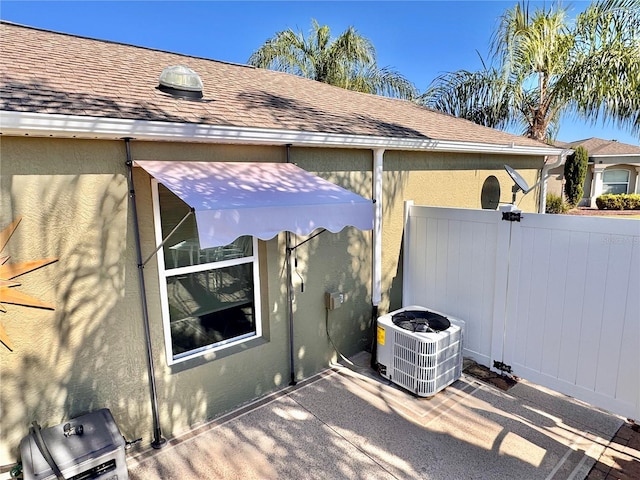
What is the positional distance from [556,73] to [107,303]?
2573 cm

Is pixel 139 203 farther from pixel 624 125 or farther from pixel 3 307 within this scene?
pixel 624 125

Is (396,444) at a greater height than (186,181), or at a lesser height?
lesser

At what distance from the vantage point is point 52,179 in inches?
229

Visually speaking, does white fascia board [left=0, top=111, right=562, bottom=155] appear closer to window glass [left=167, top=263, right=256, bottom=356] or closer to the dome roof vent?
the dome roof vent

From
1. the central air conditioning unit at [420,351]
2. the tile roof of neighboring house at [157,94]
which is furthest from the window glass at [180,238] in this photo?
the central air conditioning unit at [420,351]

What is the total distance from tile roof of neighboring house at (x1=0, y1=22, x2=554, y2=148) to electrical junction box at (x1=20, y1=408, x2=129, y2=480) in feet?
15.7

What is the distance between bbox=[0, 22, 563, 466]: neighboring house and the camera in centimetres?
576

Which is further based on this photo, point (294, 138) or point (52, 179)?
point (294, 138)

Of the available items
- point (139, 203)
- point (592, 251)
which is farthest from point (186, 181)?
point (592, 251)

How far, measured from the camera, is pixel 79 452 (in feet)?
17.9

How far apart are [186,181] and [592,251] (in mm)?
7903

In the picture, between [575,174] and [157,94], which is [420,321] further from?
[575,174]

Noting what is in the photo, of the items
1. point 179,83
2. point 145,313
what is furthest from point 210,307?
point 179,83

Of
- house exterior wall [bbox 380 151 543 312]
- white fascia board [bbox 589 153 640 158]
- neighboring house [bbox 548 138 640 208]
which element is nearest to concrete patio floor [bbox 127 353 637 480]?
house exterior wall [bbox 380 151 543 312]
